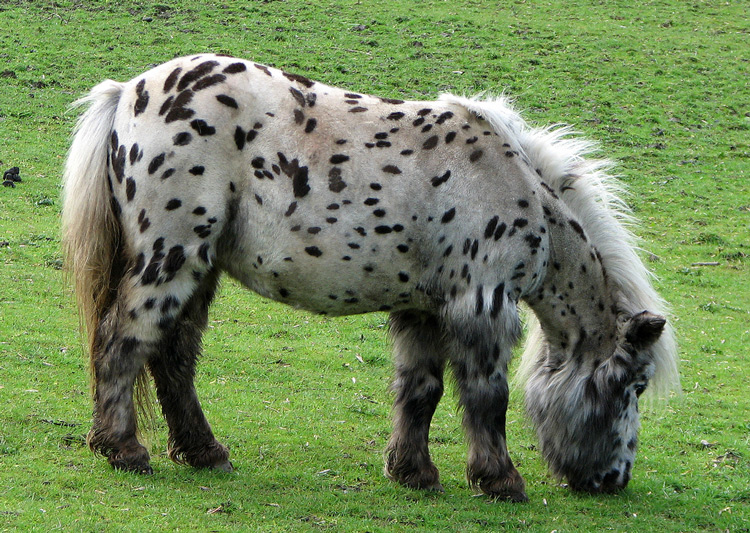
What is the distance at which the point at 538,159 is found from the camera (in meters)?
6.16

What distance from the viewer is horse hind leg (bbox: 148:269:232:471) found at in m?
5.94

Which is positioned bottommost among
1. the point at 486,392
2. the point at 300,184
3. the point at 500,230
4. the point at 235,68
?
the point at 486,392

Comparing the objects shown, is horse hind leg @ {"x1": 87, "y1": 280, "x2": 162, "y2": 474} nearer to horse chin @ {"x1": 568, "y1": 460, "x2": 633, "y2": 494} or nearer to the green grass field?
the green grass field

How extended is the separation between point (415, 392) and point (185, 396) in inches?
61.9

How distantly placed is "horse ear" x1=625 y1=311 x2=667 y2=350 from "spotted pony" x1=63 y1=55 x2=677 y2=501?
13 millimetres

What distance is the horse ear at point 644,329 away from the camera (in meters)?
5.86

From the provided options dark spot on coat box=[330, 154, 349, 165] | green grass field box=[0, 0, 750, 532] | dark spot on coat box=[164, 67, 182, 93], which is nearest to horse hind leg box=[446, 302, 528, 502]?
green grass field box=[0, 0, 750, 532]

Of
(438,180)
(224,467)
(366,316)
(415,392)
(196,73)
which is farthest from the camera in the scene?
(366,316)

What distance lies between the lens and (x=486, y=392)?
5.79 m

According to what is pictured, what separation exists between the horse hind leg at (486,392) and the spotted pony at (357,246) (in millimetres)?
13

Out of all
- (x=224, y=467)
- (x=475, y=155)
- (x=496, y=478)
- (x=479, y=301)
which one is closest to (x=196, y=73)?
(x=475, y=155)

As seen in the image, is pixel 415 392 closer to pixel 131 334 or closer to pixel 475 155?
pixel 475 155

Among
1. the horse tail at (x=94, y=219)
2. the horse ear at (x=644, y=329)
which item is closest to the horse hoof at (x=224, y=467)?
the horse tail at (x=94, y=219)

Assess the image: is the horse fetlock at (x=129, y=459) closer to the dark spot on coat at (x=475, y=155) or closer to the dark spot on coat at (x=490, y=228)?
the dark spot on coat at (x=490, y=228)
